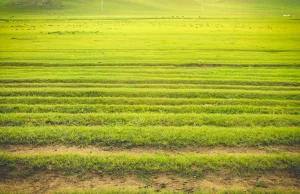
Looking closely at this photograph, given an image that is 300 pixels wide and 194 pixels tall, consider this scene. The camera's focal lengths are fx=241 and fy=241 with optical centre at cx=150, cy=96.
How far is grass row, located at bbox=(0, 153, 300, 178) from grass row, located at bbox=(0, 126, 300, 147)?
1.06m

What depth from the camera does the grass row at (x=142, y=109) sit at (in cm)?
1323

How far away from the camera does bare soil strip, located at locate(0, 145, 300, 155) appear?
9273mm

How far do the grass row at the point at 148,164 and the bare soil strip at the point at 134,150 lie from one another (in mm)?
389

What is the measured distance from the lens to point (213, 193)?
7254 millimetres

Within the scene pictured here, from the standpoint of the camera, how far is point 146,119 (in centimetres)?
1189

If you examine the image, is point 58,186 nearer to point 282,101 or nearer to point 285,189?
point 285,189

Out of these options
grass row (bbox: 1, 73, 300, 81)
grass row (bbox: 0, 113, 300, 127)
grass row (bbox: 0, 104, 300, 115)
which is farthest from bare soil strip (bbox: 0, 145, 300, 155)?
grass row (bbox: 1, 73, 300, 81)

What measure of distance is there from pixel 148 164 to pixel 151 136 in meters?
1.89

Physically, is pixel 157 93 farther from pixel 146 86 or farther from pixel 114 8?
pixel 114 8

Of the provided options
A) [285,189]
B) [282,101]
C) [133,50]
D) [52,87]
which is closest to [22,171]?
[285,189]

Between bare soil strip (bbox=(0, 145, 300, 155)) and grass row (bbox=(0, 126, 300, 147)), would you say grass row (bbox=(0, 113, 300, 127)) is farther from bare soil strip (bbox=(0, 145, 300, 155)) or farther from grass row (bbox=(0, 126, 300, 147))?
bare soil strip (bbox=(0, 145, 300, 155))

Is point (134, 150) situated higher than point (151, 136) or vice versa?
point (151, 136)

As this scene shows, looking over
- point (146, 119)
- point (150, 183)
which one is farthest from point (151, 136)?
point (150, 183)

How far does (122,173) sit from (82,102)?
753 cm
